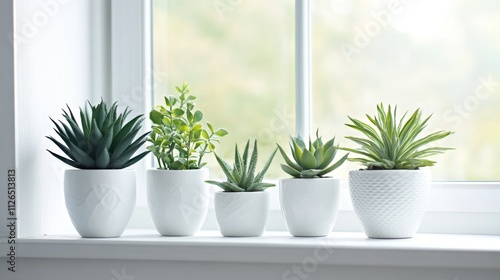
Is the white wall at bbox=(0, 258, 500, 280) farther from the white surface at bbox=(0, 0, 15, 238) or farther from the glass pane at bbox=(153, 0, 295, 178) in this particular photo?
the glass pane at bbox=(153, 0, 295, 178)

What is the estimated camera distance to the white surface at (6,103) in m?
1.34

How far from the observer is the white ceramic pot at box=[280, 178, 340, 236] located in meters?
1.31

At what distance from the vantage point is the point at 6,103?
134 cm

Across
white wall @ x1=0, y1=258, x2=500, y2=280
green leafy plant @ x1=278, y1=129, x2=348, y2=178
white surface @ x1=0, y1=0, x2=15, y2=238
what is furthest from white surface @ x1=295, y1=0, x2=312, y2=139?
white surface @ x1=0, y1=0, x2=15, y2=238

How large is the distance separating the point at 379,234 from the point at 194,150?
396mm

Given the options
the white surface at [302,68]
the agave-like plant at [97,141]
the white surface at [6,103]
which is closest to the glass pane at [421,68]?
the white surface at [302,68]

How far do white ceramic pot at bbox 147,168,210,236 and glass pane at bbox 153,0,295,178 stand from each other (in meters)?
0.17

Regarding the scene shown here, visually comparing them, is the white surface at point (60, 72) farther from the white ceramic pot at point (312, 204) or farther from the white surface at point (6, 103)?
the white ceramic pot at point (312, 204)

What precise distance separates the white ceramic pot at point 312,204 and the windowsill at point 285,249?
3cm

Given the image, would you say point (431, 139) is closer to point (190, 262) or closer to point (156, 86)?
point (190, 262)

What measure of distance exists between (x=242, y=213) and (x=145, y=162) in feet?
1.11

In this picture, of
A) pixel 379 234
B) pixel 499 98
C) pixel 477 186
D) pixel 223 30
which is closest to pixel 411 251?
pixel 379 234

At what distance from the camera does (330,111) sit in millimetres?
1487

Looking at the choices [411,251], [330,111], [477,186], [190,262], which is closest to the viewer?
[411,251]
